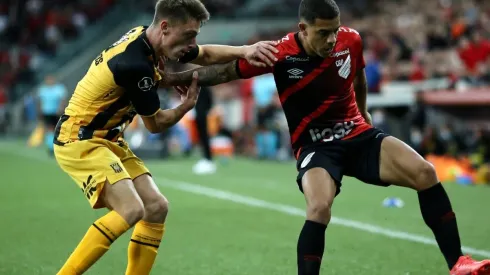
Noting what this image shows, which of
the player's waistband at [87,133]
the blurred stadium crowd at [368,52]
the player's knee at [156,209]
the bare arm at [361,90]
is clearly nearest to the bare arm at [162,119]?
the player's waistband at [87,133]

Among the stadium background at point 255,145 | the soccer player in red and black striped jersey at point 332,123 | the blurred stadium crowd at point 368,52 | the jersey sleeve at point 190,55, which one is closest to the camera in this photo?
the soccer player in red and black striped jersey at point 332,123

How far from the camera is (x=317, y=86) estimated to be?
Result: 5.19 metres

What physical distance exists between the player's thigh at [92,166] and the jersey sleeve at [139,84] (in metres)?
0.32

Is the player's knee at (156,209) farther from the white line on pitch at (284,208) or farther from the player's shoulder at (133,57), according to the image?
the white line on pitch at (284,208)

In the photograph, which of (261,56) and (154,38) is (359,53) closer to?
(261,56)

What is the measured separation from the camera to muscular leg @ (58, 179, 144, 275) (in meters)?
4.70

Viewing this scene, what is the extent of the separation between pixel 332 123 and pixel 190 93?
0.90m

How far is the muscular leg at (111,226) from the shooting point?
4.70 meters

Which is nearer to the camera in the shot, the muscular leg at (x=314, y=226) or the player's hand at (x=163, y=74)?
the muscular leg at (x=314, y=226)

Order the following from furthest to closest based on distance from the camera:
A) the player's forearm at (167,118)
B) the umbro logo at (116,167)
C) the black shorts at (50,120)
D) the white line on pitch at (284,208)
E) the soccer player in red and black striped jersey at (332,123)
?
the black shorts at (50,120) → the white line on pitch at (284,208) → the soccer player in red and black striped jersey at (332,123) → the player's forearm at (167,118) → the umbro logo at (116,167)

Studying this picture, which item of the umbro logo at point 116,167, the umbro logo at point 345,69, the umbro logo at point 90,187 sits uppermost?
the umbro logo at point 345,69

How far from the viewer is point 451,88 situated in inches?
561

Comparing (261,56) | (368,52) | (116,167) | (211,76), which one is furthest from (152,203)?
(368,52)

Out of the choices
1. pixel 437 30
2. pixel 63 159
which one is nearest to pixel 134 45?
pixel 63 159
